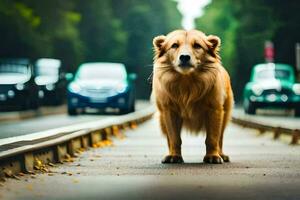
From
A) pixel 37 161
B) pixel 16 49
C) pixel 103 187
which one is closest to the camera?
pixel 103 187

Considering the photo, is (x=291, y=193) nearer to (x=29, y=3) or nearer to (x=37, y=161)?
(x=37, y=161)

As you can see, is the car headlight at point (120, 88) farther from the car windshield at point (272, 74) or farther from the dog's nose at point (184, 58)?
the dog's nose at point (184, 58)

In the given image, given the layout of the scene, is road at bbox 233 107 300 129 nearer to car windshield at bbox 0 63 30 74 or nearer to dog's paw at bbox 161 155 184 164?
dog's paw at bbox 161 155 184 164

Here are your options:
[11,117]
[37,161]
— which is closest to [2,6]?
[11,117]

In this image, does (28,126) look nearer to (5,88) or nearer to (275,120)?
(275,120)

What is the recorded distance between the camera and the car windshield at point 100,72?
110 ft

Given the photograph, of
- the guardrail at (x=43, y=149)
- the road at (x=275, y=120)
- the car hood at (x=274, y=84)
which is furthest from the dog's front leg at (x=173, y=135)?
the car hood at (x=274, y=84)

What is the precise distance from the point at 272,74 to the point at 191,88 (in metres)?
23.5

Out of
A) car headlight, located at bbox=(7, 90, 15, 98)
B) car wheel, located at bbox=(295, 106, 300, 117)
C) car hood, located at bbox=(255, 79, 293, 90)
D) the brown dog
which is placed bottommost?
car wheel, located at bbox=(295, 106, 300, 117)

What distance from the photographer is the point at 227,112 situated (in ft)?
42.7

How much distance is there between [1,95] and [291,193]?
86.2ft

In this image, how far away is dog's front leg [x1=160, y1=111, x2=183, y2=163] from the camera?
12.2 metres

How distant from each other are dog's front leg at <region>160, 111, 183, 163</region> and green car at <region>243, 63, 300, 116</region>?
21.9m

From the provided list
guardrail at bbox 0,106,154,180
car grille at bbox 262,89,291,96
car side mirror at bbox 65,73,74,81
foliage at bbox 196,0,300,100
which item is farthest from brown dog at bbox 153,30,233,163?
foliage at bbox 196,0,300,100
